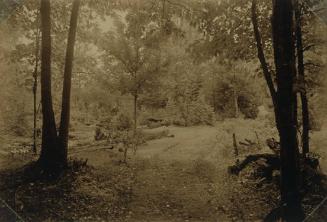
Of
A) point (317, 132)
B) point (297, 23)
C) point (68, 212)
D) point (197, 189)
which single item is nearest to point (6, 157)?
point (68, 212)

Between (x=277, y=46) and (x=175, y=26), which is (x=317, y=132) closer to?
(x=175, y=26)

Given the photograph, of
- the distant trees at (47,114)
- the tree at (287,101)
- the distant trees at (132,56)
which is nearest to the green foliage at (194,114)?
the distant trees at (132,56)

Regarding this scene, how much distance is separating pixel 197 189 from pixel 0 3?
8.89 meters

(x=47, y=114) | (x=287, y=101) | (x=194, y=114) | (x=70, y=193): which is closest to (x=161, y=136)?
(x=194, y=114)

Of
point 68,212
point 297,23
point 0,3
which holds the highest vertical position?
point 0,3

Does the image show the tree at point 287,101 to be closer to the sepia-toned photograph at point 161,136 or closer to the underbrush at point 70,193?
the sepia-toned photograph at point 161,136

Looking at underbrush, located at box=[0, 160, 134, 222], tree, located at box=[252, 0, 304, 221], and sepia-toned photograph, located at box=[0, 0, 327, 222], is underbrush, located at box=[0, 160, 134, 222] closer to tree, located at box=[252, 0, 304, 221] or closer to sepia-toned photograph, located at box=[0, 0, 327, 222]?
sepia-toned photograph, located at box=[0, 0, 327, 222]

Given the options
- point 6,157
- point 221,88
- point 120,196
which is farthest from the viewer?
point 221,88

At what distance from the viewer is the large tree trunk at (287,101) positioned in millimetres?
6492

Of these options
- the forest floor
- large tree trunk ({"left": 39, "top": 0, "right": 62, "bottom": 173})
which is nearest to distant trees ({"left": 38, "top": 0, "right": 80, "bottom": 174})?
large tree trunk ({"left": 39, "top": 0, "right": 62, "bottom": 173})

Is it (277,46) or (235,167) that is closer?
(277,46)

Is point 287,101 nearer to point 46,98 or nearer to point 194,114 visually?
point 46,98

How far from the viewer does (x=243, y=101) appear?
1116 inches

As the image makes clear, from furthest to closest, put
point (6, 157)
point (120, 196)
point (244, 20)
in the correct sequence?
point (6, 157)
point (244, 20)
point (120, 196)
